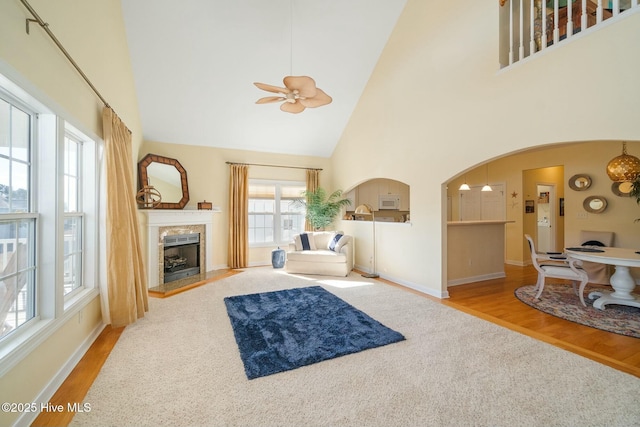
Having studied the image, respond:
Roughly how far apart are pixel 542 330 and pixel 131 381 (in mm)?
4000

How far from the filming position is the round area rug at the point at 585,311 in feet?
9.86

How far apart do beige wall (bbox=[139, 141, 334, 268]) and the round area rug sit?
206 inches

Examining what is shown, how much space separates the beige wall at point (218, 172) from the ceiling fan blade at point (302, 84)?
3491 millimetres

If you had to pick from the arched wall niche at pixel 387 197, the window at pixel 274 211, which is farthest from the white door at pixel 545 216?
the window at pixel 274 211

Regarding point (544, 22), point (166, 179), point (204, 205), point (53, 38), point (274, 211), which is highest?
point (544, 22)

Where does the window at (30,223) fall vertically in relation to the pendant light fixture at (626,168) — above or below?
below

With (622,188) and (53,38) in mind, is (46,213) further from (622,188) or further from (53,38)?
(622,188)

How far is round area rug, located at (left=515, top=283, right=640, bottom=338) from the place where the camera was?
300cm

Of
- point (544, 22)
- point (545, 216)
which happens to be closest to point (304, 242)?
point (544, 22)

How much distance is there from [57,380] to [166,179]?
13.4 ft

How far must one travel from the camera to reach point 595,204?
5074 millimetres

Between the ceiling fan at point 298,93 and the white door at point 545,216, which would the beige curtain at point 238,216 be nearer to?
the ceiling fan at point 298,93

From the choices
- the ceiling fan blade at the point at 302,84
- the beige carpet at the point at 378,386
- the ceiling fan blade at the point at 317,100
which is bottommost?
the beige carpet at the point at 378,386

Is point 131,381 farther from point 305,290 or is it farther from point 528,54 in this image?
point 528,54
